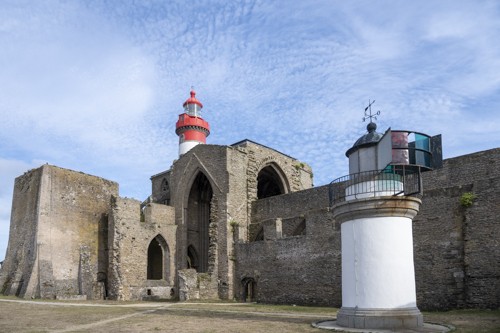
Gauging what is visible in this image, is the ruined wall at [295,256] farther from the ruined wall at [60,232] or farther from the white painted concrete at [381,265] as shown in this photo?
the white painted concrete at [381,265]

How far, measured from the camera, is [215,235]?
2577 cm

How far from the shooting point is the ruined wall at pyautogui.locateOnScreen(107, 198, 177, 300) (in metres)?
25.0

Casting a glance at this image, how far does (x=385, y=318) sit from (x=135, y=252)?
18.7 meters

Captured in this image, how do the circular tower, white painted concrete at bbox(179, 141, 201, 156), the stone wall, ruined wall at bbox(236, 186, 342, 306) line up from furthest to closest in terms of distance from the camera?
white painted concrete at bbox(179, 141, 201, 156) → ruined wall at bbox(236, 186, 342, 306) → the stone wall → the circular tower

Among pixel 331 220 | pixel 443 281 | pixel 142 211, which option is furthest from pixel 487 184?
pixel 142 211

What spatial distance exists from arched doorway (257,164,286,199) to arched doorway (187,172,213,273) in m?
3.73

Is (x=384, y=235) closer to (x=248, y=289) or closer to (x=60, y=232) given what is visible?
(x=248, y=289)

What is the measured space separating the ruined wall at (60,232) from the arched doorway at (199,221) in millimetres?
5561

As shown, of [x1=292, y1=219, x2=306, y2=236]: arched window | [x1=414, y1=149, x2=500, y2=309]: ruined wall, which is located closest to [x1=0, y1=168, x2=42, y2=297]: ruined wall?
[x1=292, y1=219, x2=306, y2=236]: arched window

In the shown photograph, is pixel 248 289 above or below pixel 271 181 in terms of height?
below

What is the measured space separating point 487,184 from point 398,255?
7.44 meters

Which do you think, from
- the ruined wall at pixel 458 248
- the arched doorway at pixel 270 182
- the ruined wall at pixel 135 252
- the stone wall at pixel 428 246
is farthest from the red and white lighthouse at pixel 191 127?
→ the ruined wall at pixel 458 248

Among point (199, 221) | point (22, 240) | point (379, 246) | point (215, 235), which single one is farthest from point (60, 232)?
point (379, 246)

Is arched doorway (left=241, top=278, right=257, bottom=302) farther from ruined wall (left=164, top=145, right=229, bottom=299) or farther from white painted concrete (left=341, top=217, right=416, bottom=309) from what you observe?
white painted concrete (left=341, top=217, right=416, bottom=309)
